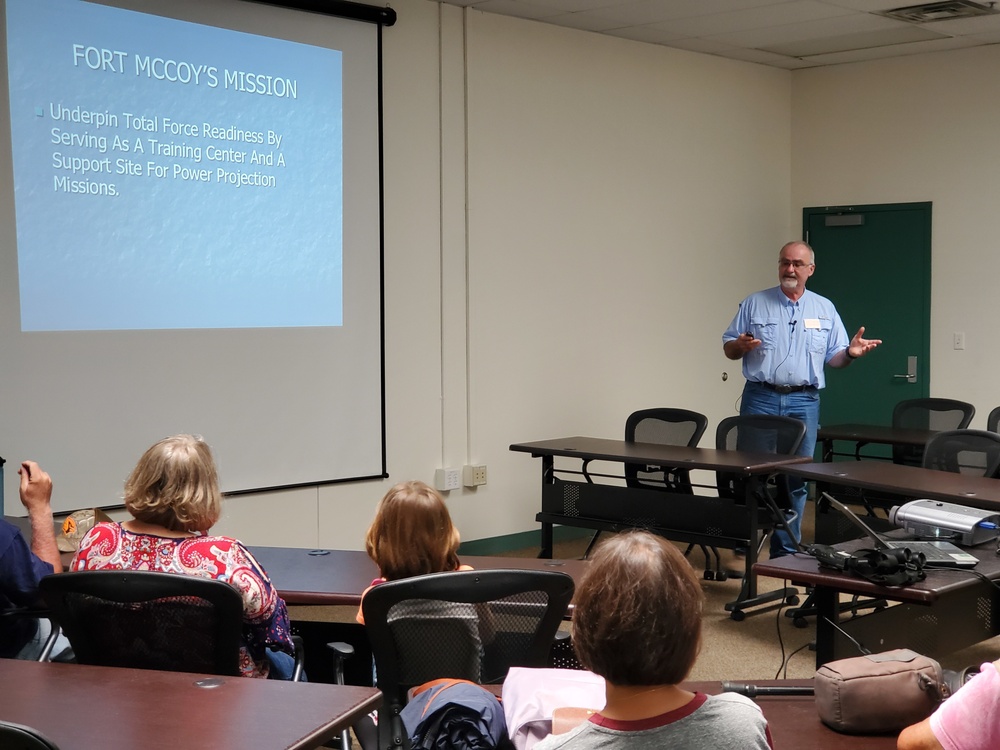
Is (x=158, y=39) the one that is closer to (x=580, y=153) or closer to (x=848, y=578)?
(x=580, y=153)

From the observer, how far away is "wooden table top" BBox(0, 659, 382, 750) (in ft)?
5.65

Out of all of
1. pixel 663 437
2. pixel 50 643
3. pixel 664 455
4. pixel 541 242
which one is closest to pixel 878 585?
pixel 50 643

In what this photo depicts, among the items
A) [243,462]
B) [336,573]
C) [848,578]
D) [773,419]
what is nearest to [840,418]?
[773,419]

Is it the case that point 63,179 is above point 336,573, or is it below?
above

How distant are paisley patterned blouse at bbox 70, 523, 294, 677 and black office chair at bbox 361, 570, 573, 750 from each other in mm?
366

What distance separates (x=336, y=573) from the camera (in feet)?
10.4

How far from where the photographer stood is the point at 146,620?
2275mm

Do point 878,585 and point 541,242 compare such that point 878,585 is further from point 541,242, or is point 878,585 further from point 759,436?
point 541,242

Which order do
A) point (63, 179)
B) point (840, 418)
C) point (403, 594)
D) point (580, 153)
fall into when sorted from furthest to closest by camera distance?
point (840, 418) < point (580, 153) < point (63, 179) < point (403, 594)

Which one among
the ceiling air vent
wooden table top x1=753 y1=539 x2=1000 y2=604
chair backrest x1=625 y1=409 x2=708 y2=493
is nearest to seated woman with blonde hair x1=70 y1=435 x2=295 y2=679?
wooden table top x1=753 y1=539 x2=1000 y2=604

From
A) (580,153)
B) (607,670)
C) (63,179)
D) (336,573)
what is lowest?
(336,573)

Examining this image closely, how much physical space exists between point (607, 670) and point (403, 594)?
82 centimetres

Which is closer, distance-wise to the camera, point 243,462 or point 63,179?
point 63,179

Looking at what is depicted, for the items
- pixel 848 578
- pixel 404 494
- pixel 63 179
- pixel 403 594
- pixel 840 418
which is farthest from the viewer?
pixel 840 418
